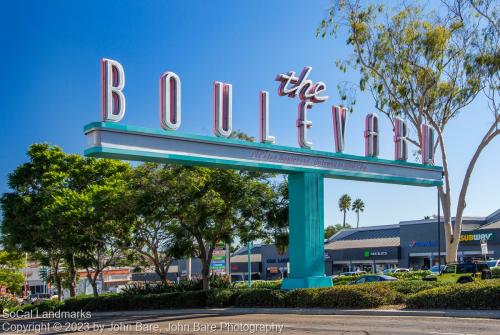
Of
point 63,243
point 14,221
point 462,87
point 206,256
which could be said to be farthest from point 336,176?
point 14,221

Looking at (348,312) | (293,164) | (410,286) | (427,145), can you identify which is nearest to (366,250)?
(427,145)

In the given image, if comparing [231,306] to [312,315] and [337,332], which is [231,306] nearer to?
[312,315]

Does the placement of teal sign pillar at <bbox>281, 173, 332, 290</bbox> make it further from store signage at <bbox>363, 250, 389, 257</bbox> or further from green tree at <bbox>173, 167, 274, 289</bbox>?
store signage at <bbox>363, 250, 389, 257</bbox>

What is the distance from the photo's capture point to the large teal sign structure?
20.2m

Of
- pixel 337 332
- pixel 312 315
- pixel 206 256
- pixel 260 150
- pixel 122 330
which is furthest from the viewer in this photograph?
pixel 206 256

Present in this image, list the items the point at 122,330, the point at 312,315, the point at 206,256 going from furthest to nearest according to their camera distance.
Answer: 1. the point at 206,256
2. the point at 312,315
3. the point at 122,330

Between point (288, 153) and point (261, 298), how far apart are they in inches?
236

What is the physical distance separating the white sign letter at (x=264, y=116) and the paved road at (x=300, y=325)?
282 inches

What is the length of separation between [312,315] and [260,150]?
691 cm

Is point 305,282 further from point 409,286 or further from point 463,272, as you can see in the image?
point 463,272

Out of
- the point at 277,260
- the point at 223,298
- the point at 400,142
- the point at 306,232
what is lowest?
the point at 277,260

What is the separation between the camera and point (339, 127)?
88.8ft

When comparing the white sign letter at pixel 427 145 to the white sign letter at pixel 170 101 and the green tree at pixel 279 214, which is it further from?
the white sign letter at pixel 170 101

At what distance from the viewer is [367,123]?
2864 centimetres
